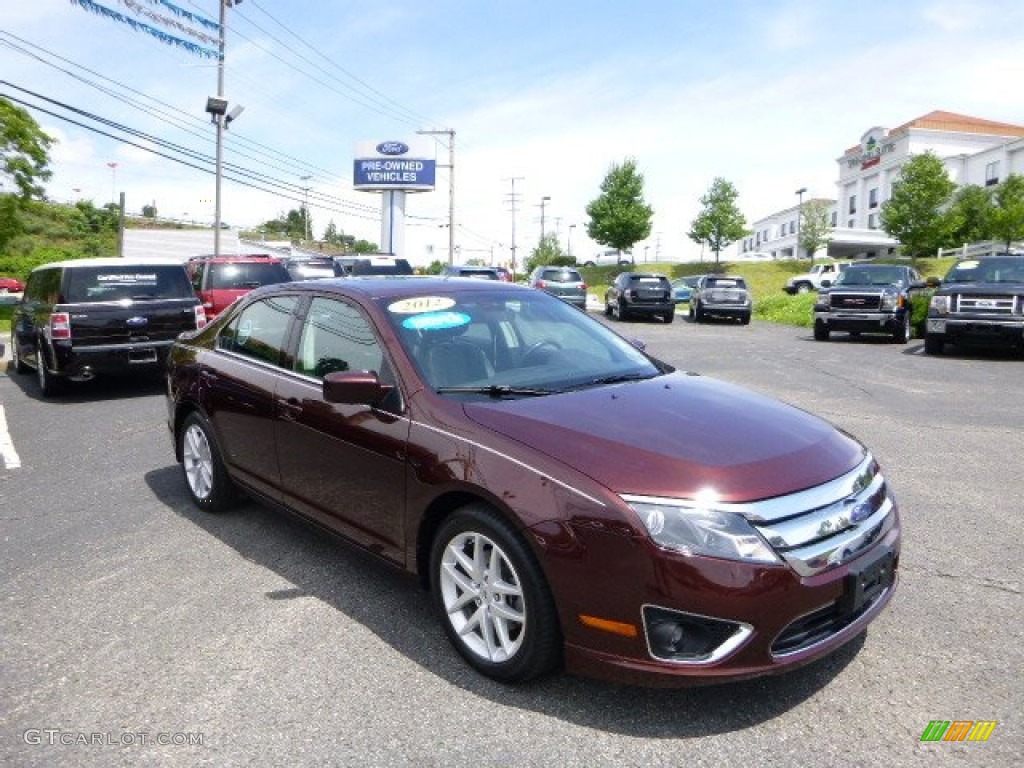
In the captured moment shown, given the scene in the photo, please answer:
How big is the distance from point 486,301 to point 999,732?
2822 mm

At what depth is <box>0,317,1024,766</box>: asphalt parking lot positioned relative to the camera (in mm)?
2658

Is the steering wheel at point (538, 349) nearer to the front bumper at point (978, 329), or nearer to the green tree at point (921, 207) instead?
the front bumper at point (978, 329)

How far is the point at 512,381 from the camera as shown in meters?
3.63

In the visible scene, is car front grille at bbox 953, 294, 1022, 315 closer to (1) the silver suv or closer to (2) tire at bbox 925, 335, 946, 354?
(2) tire at bbox 925, 335, 946, 354

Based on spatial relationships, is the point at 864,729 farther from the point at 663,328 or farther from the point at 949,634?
the point at 663,328

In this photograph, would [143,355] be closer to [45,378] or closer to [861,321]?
[45,378]

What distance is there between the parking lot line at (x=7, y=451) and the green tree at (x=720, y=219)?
56.3 m

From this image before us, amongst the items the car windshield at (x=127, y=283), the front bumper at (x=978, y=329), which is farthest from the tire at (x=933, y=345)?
the car windshield at (x=127, y=283)

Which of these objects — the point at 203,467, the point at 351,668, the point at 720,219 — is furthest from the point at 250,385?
the point at 720,219

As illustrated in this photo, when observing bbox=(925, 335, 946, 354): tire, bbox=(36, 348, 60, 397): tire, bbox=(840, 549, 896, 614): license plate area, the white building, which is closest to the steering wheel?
bbox=(840, 549, 896, 614): license plate area

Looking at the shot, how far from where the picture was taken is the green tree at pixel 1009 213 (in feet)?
155

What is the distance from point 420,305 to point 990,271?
46.6 feet

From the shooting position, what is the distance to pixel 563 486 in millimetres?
2756

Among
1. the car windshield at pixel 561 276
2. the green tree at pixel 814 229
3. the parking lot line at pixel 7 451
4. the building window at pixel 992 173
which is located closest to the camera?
the parking lot line at pixel 7 451
